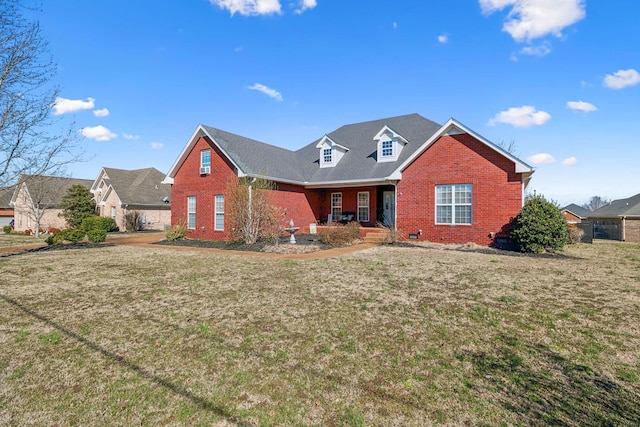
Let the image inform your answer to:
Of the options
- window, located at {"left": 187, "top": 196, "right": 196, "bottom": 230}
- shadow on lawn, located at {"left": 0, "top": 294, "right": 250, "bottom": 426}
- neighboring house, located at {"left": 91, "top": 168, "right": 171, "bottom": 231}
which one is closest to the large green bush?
shadow on lawn, located at {"left": 0, "top": 294, "right": 250, "bottom": 426}

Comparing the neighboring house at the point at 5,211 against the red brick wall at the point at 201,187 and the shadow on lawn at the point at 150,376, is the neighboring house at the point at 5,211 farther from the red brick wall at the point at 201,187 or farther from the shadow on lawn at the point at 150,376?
the shadow on lawn at the point at 150,376

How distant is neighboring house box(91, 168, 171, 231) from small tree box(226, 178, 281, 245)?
2067 cm

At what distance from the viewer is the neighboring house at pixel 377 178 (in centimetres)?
1479

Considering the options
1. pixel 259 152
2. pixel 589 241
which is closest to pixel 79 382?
pixel 259 152

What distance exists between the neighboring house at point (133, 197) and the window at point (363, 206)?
73.7 feet

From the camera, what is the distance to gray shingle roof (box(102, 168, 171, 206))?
106ft

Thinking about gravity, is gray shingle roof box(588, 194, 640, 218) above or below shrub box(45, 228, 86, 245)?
above

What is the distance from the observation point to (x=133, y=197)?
3244cm

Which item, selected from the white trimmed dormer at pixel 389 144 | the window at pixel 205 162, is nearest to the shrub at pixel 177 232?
the window at pixel 205 162

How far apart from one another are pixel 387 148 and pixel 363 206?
4018mm

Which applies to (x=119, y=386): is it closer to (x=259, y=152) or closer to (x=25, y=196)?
(x=259, y=152)

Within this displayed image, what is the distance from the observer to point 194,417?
2.97 meters

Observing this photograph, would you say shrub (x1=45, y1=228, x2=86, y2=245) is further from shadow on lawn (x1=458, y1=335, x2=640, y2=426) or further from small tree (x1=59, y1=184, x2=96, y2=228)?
shadow on lawn (x1=458, y1=335, x2=640, y2=426)

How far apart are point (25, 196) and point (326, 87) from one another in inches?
1306
